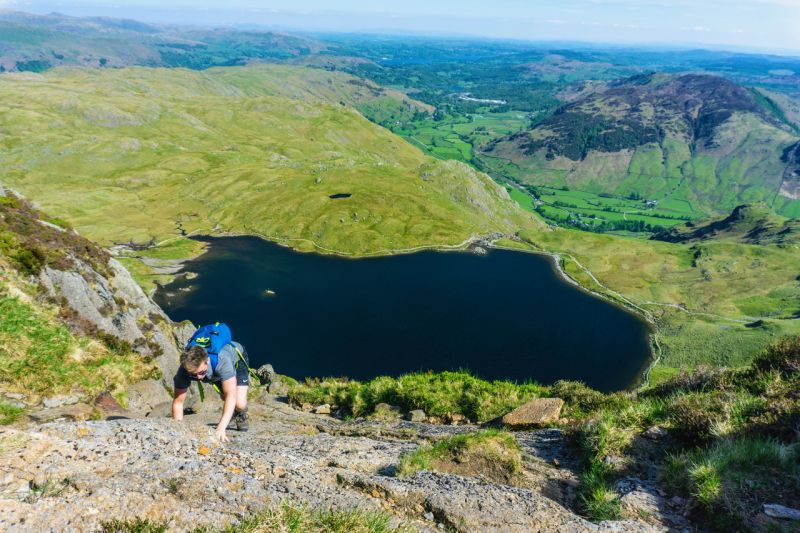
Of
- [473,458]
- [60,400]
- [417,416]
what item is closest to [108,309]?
[60,400]

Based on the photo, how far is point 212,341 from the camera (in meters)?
12.8

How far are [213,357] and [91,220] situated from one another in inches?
8712

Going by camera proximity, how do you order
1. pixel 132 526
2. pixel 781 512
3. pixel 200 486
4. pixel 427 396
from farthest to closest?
1. pixel 427 396
2. pixel 200 486
3. pixel 781 512
4. pixel 132 526

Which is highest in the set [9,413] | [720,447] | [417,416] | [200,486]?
[720,447]

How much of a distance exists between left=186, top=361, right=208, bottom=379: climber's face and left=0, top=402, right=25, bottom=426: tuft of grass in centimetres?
604

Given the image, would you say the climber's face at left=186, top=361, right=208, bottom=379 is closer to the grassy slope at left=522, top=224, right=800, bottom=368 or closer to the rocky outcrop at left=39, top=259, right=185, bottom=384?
the rocky outcrop at left=39, top=259, right=185, bottom=384

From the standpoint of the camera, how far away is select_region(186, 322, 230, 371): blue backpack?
1276cm

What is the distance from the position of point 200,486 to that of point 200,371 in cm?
392

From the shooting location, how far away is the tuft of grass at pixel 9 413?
13195 millimetres

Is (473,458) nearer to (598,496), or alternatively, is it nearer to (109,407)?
(598,496)

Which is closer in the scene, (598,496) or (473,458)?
(598,496)

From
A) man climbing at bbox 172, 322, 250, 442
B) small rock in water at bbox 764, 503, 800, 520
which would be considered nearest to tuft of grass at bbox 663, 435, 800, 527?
small rock in water at bbox 764, 503, 800, 520

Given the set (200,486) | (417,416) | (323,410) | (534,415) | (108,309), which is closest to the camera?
(200,486)

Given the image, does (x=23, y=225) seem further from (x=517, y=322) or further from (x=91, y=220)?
(x=91, y=220)
